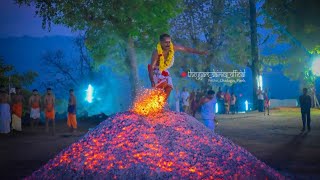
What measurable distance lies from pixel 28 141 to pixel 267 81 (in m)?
36.8

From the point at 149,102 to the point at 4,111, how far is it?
11390 millimetres

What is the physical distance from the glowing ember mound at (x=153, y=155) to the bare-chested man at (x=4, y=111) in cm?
1094

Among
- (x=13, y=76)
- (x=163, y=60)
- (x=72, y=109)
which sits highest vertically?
(x=13, y=76)

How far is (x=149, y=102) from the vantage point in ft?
23.0

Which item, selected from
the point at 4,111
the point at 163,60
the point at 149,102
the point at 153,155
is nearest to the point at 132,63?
the point at 4,111

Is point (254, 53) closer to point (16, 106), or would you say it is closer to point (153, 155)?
point (16, 106)

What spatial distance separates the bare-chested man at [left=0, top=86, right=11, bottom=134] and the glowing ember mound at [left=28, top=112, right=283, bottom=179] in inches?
431

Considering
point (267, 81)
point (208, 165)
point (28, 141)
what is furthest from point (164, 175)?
point (267, 81)

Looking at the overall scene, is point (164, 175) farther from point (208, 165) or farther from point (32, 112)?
point (32, 112)

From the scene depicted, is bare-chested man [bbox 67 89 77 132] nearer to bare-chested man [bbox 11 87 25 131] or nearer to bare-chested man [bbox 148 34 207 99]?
bare-chested man [bbox 11 87 25 131]

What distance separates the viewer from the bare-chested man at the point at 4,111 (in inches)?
646

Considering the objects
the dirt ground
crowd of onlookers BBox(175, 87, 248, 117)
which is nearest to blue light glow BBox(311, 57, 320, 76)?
crowd of onlookers BBox(175, 87, 248, 117)

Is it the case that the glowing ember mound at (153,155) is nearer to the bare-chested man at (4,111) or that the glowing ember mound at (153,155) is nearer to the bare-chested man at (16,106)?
the bare-chested man at (4,111)

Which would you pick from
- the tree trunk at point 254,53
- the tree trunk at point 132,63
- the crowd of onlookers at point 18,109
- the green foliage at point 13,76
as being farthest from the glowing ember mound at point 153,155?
the tree trunk at point 254,53
